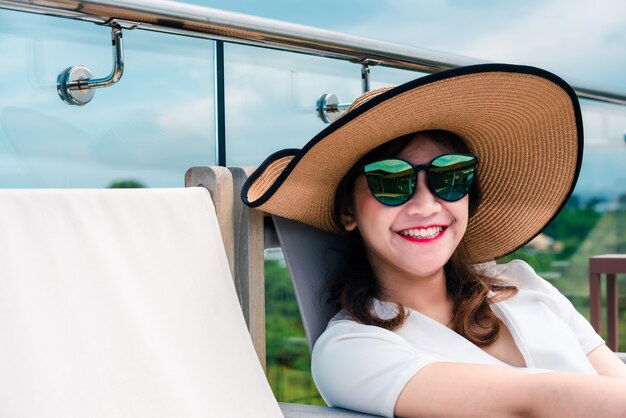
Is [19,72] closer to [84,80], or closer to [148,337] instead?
[84,80]

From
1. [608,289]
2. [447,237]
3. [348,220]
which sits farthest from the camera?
[608,289]

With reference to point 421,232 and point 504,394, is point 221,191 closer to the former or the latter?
point 421,232

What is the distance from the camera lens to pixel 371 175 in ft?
5.77

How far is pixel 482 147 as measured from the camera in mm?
1952

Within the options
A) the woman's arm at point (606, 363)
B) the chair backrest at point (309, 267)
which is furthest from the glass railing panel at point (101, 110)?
the woman's arm at point (606, 363)

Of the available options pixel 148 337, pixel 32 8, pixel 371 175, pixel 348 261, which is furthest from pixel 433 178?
pixel 32 8

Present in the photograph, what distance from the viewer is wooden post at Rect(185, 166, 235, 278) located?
5.54 feet

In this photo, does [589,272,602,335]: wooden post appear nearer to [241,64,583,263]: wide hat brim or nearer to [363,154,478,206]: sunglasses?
[241,64,583,263]: wide hat brim

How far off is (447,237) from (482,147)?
26cm

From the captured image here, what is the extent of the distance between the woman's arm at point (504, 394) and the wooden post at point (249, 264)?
0.35 m

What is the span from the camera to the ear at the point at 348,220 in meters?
1.92

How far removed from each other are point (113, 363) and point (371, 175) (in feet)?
2.16

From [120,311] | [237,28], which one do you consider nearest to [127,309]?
[120,311]

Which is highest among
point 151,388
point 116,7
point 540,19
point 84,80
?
point 540,19
